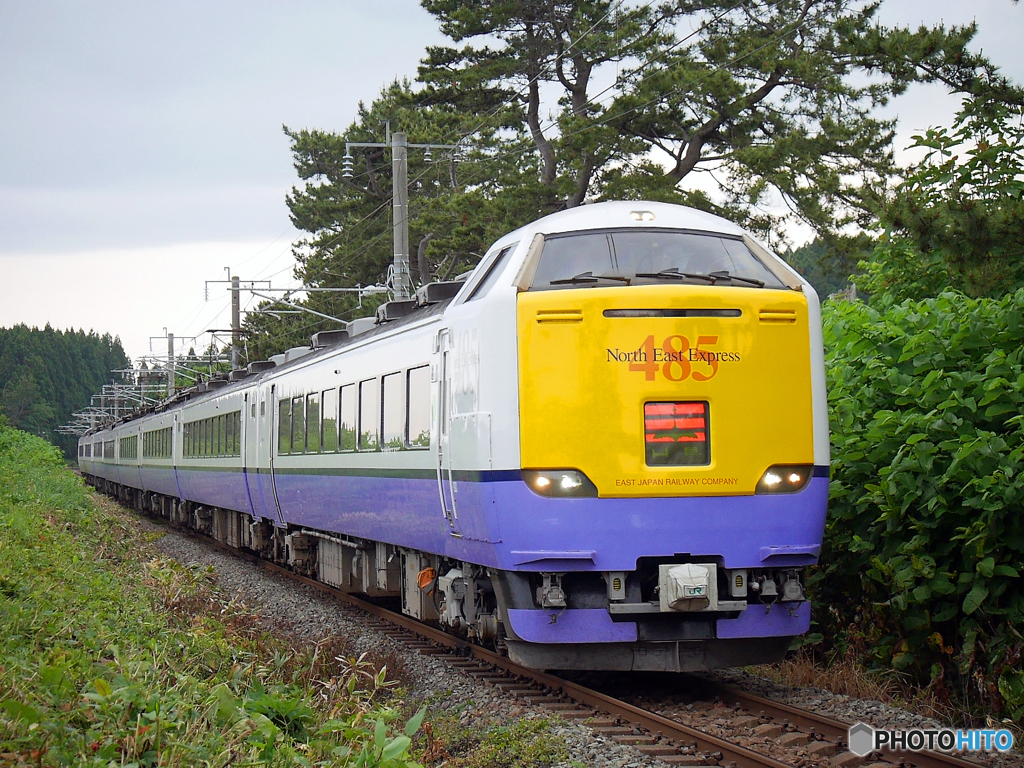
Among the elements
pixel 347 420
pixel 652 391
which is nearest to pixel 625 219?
pixel 652 391

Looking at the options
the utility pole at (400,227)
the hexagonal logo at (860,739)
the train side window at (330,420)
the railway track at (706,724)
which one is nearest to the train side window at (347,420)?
the train side window at (330,420)

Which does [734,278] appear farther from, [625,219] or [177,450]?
[177,450]

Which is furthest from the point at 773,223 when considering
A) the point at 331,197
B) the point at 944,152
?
the point at 331,197

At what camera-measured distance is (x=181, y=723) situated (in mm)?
4609

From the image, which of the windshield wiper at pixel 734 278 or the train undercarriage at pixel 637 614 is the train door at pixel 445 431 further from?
the windshield wiper at pixel 734 278

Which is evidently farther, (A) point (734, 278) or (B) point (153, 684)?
(A) point (734, 278)

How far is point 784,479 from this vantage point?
7234 millimetres

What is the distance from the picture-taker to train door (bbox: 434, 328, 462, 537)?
8.05 meters

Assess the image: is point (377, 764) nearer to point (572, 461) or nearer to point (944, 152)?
point (572, 461)

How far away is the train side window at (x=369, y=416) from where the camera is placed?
10.2 metres

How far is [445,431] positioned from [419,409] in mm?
790

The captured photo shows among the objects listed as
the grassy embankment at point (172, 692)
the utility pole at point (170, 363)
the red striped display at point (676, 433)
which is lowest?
the grassy embankment at point (172, 692)

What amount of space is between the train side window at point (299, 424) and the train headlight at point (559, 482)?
6539mm

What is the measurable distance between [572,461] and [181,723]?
2989 mm
